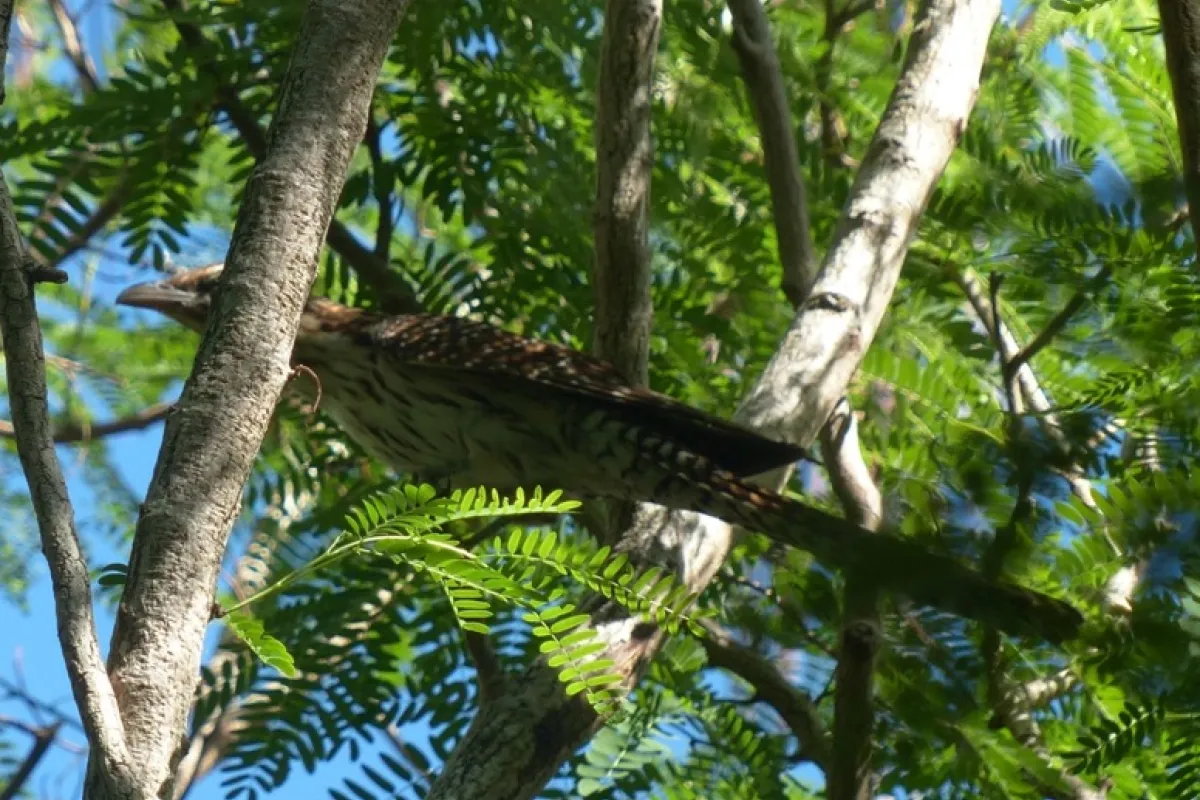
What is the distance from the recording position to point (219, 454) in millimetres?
2244

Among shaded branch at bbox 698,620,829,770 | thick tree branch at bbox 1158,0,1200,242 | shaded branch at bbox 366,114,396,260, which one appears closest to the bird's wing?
shaded branch at bbox 366,114,396,260

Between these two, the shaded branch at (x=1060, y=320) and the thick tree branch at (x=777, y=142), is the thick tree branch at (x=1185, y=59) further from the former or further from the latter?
the thick tree branch at (x=777, y=142)

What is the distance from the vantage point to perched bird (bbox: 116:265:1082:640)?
3857mm

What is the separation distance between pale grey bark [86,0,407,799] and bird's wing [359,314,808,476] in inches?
57.2

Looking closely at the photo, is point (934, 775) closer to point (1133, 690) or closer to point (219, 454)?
point (1133, 690)

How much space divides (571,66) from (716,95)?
1.57 feet

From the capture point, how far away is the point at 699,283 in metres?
4.68

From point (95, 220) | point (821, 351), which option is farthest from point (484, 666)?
point (95, 220)

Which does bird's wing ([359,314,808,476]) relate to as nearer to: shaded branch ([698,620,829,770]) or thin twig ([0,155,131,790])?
shaded branch ([698,620,829,770])

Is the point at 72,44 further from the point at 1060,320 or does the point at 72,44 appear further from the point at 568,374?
the point at 1060,320

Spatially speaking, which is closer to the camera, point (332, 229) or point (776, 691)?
point (776, 691)

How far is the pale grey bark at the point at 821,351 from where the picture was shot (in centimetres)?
304

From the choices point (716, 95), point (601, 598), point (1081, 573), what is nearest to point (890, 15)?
point (716, 95)

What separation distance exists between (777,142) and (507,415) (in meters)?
1.27
